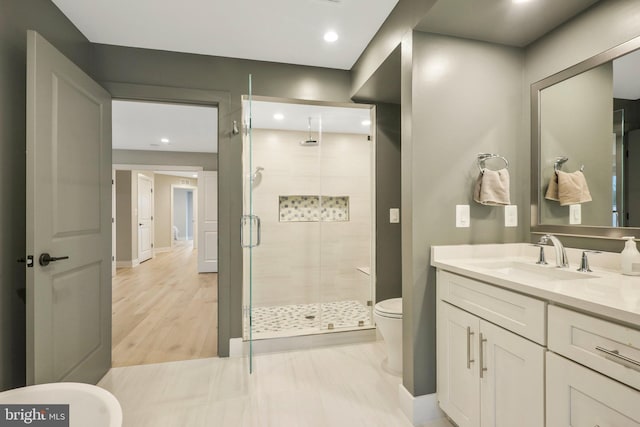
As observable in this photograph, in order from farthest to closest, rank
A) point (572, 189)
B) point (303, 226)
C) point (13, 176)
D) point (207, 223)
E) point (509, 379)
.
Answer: point (207, 223)
point (303, 226)
point (572, 189)
point (13, 176)
point (509, 379)

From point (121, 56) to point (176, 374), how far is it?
2.42 metres

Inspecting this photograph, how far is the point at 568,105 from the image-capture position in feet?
5.59

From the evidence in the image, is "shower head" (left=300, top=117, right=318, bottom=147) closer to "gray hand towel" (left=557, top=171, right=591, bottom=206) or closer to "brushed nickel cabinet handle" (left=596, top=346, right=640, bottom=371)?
"gray hand towel" (left=557, top=171, right=591, bottom=206)

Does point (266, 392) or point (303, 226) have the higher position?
point (303, 226)

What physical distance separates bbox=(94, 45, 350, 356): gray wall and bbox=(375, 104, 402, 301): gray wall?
803 millimetres

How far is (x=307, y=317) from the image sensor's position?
3367mm

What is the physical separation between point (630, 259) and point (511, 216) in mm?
653

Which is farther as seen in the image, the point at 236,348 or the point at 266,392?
the point at 236,348

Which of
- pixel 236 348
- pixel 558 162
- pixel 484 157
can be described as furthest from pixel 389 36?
pixel 236 348

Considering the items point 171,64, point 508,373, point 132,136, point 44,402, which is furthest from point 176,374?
point 132,136

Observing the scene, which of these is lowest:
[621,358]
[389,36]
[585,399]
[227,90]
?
[585,399]

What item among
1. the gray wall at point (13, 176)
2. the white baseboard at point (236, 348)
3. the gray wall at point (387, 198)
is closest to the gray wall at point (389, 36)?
the gray wall at point (387, 198)

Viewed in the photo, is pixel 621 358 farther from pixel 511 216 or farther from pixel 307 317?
pixel 307 317

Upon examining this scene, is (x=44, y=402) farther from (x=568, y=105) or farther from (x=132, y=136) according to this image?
(x=132, y=136)
